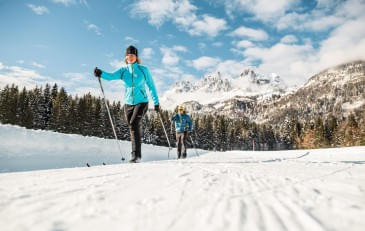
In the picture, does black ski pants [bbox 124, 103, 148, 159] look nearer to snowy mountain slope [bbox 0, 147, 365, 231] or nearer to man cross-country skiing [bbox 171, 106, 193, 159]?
snowy mountain slope [bbox 0, 147, 365, 231]

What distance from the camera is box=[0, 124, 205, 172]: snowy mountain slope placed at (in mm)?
6594

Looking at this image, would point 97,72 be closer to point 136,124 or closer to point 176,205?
point 136,124

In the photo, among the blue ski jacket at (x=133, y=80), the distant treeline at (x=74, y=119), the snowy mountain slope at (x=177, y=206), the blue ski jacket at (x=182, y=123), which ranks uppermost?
the distant treeline at (x=74, y=119)

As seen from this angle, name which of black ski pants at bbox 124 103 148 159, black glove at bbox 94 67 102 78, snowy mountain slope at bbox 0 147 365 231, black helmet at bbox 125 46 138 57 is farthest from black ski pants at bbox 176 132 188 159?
snowy mountain slope at bbox 0 147 365 231

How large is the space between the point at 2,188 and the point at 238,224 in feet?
6.43

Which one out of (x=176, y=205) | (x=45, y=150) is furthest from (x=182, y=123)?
(x=176, y=205)

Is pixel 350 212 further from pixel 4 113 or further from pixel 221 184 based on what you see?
pixel 4 113

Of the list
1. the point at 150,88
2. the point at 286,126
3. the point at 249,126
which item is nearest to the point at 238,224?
the point at 150,88

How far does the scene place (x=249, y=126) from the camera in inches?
4771

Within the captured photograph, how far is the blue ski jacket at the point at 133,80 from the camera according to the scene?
6074 mm

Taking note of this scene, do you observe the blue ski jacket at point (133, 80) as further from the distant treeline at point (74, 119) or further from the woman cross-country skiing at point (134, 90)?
the distant treeline at point (74, 119)

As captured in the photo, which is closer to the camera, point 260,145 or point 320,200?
point 320,200

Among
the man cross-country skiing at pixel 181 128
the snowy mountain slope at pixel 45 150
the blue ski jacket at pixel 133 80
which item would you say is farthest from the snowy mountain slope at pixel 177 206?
the man cross-country skiing at pixel 181 128

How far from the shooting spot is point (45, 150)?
751 cm
